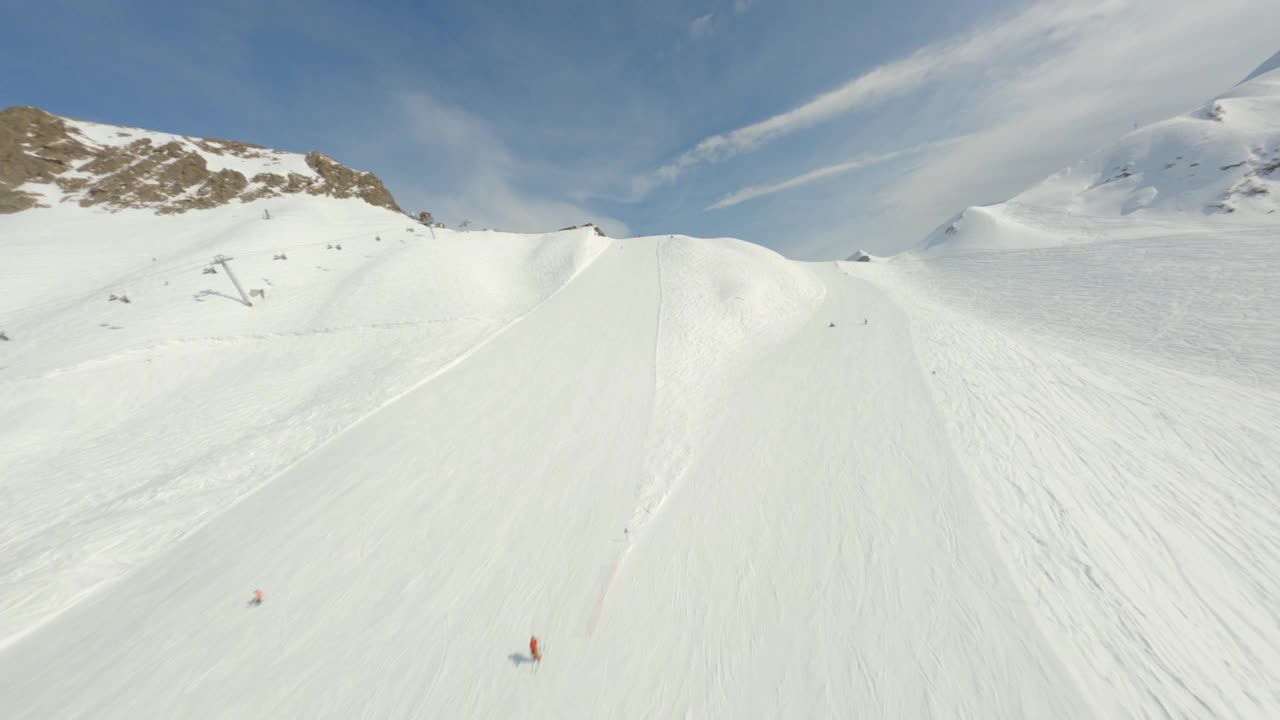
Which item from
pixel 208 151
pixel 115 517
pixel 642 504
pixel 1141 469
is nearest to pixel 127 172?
pixel 208 151

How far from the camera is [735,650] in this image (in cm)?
489

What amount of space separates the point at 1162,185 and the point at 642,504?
2136 inches

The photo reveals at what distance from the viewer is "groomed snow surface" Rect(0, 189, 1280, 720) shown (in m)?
4.67

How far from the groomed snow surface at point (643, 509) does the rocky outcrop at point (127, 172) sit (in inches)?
851

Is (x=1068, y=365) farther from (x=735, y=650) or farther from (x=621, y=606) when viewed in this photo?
(x=621, y=606)

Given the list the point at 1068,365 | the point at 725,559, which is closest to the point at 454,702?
the point at 725,559

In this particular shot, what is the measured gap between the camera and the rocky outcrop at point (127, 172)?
27703 millimetres

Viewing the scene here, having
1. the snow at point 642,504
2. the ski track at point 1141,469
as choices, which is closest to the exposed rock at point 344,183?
the snow at point 642,504

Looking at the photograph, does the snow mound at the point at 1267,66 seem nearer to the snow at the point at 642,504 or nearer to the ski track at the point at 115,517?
the snow at the point at 642,504

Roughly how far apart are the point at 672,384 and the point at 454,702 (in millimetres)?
8682

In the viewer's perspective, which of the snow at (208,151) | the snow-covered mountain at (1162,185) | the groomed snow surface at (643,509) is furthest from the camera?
the snow at (208,151)

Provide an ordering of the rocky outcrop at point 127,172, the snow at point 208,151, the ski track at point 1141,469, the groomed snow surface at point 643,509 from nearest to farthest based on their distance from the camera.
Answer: the ski track at point 1141,469 < the groomed snow surface at point 643,509 < the rocky outcrop at point 127,172 < the snow at point 208,151

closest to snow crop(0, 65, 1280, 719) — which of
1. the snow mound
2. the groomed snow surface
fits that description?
the groomed snow surface

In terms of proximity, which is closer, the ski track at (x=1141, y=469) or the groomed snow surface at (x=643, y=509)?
the ski track at (x=1141, y=469)
